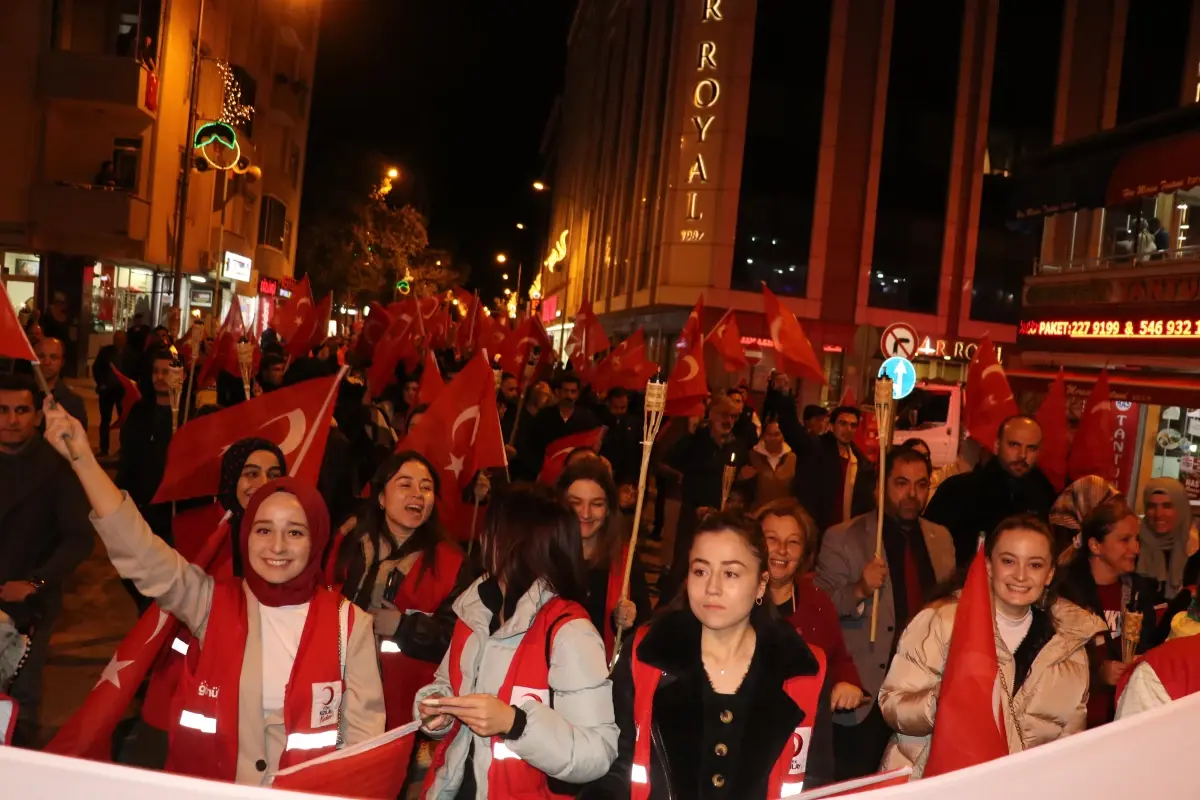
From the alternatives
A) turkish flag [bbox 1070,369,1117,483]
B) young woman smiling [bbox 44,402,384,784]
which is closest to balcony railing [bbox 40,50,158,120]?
turkish flag [bbox 1070,369,1117,483]

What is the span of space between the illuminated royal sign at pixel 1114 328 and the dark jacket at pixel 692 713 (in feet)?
44.7

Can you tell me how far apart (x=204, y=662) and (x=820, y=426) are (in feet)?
26.0

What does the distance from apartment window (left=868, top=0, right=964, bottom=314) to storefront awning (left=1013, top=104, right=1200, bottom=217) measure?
53.5 feet

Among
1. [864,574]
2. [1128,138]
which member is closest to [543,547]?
[864,574]

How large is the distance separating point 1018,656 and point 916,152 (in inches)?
1294

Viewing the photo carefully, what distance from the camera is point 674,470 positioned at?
30.8ft

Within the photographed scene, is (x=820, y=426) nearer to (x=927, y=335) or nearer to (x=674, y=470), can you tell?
(x=674, y=470)

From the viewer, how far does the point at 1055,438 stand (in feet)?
27.1

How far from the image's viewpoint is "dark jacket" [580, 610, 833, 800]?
276 centimetres

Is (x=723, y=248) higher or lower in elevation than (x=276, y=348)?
higher

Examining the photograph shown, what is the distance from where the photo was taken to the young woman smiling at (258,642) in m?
3.05

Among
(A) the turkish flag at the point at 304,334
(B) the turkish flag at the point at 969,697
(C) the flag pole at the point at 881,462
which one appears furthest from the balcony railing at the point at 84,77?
(B) the turkish flag at the point at 969,697

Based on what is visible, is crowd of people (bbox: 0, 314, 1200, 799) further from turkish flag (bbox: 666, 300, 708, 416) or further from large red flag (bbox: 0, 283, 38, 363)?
turkish flag (bbox: 666, 300, 708, 416)

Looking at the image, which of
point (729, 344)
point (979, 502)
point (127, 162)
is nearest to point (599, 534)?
point (979, 502)
